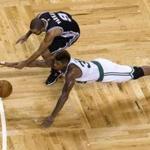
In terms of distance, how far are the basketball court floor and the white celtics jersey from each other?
0.20 meters

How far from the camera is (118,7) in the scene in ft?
14.0

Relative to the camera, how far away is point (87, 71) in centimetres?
327

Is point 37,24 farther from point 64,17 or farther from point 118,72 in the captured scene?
point 118,72

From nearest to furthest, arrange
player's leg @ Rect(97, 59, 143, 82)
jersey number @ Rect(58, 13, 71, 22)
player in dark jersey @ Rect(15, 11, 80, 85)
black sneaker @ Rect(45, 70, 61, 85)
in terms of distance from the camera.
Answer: player in dark jersey @ Rect(15, 11, 80, 85) → jersey number @ Rect(58, 13, 71, 22) → player's leg @ Rect(97, 59, 143, 82) → black sneaker @ Rect(45, 70, 61, 85)

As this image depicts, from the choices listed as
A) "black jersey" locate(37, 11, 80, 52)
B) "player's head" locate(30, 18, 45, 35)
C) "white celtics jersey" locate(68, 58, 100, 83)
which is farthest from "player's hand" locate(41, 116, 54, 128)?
"player's head" locate(30, 18, 45, 35)

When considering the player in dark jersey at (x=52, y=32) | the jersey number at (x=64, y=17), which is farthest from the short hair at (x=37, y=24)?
the jersey number at (x=64, y=17)

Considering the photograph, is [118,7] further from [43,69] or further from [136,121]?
[136,121]

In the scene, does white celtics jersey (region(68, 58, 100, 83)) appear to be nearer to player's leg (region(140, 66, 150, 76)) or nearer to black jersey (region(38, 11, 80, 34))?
black jersey (region(38, 11, 80, 34))

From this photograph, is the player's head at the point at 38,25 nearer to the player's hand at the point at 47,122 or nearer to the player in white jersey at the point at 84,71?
the player in white jersey at the point at 84,71

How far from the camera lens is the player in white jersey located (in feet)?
10.4

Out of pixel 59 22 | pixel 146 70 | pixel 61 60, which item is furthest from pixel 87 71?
pixel 146 70

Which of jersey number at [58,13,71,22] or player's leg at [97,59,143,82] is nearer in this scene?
jersey number at [58,13,71,22]

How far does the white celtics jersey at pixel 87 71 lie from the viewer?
10.7 ft

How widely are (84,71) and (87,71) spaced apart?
26 millimetres
